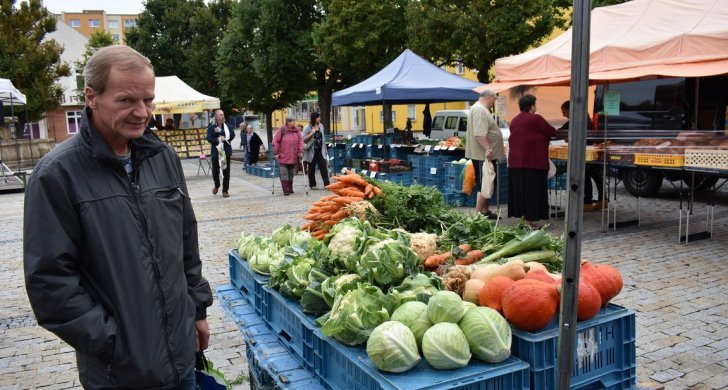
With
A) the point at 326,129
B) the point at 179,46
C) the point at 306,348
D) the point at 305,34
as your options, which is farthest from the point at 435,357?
the point at 179,46

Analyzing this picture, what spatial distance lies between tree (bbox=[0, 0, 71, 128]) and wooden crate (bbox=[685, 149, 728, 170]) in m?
27.5

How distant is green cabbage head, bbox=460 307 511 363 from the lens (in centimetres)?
248

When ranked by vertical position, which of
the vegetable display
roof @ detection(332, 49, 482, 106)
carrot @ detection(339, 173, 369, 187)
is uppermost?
roof @ detection(332, 49, 482, 106)

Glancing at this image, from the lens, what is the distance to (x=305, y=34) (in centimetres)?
2534

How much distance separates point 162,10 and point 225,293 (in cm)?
3604

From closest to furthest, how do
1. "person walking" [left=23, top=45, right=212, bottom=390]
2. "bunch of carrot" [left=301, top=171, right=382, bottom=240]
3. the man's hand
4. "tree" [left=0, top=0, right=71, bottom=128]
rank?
"person walking" [left=23, top=45, right=212, bottom=390] → the man's hand → "bunch of carrot" [left=301, top=171, right=382, bottom=240] → "tree" [left=0, top=0, right=71, bottom=128]

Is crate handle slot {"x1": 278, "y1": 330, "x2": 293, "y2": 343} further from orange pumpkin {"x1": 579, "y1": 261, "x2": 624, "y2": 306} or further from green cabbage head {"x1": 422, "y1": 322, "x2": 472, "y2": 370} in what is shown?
orange pumpkin {"x1": 579, "y1": 261, "x2": 624, "y2": 306}

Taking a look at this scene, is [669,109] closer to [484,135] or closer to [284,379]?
[484,135]

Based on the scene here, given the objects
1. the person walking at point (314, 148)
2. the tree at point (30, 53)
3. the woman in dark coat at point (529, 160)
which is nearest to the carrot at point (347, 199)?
the woman in dark coat at point (529, 160)

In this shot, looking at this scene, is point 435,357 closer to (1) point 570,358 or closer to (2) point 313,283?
(1) point 570,358

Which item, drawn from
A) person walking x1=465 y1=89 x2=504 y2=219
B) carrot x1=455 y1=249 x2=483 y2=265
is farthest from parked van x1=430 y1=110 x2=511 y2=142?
carrot x1=455 y1=249 x2=483 y2=265

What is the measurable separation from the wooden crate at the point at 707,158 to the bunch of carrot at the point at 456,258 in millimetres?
4972

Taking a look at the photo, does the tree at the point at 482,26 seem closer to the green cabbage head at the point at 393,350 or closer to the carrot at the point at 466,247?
the carrot at the point at 466,247

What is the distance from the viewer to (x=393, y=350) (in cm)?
241
